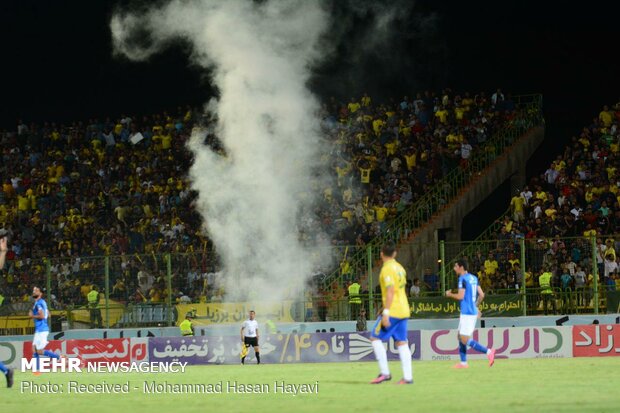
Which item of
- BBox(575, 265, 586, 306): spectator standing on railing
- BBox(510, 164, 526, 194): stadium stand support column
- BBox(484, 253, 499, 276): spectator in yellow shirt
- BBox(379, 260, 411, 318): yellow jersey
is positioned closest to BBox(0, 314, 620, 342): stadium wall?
BBox(575, 265, 586, 306): spectator standing on railing

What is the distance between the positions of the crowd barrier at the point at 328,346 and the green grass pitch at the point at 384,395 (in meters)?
6.95

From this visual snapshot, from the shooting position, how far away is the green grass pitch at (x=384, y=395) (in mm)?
14125

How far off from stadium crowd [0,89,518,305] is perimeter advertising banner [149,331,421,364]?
5.88ft

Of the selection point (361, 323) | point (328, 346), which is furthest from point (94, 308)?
point (361, 323)

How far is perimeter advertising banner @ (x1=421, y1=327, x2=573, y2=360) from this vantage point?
29094 mm

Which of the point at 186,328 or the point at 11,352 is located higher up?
the point at 186,328

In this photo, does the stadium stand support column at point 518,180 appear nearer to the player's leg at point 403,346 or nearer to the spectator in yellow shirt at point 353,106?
the spectator in yellow shirt at point 353,106

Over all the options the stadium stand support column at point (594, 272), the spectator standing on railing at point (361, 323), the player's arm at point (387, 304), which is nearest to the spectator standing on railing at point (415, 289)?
the spectator standing on railing at point (361, 323)

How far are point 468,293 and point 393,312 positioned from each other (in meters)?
4.88

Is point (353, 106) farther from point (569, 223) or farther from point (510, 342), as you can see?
point (510, 342)

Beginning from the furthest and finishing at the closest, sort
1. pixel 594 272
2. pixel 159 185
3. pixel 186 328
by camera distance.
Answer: pixel 159 185
pixel 186 328
pixel 594 272

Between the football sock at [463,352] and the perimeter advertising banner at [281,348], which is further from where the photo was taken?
the perimeter advertising banner at [281,348]

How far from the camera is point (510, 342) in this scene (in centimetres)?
2948

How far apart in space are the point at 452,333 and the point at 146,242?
→ 13.9 meters
